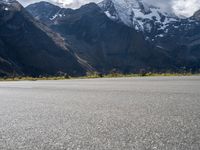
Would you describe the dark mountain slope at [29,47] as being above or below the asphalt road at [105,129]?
above

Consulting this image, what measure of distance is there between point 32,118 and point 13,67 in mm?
146885

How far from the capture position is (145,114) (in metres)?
5.14

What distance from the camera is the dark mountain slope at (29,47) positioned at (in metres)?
166

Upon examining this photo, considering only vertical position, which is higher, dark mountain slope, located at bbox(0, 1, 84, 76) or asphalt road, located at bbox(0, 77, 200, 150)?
dark mountain slope, located at bbox(0, 1, 84, 76)

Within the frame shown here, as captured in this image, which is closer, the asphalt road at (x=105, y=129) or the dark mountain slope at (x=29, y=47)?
the asphalt road at (x=105, y=129)

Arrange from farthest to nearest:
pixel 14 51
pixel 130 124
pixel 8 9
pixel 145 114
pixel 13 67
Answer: pixel 8 9 → pixel 14 51 → pixel 13 67 → pixel 145 114 → pixel 130 124

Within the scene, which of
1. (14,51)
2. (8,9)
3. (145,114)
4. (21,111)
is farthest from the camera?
(8,9)

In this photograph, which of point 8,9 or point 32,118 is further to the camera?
point 8,9

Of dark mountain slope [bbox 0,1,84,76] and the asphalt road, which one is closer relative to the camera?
the asphalt road

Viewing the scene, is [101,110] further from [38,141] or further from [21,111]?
[38,141]

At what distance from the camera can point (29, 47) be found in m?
178

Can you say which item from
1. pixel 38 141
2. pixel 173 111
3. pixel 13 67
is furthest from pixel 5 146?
pixel 13 67

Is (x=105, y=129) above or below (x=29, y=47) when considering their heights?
below

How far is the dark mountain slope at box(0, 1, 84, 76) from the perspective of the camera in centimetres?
16575
